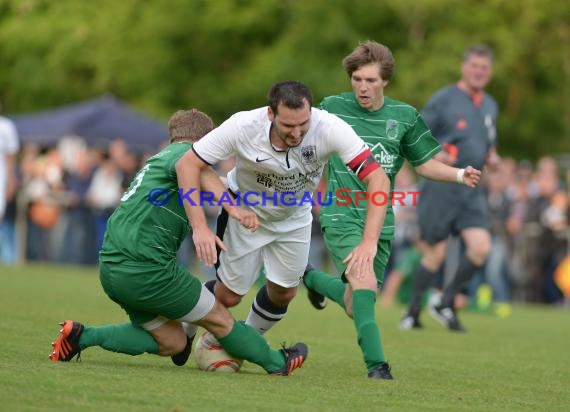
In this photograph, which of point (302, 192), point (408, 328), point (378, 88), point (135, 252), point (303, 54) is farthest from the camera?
point (303, 54)

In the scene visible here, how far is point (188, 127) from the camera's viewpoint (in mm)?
7332

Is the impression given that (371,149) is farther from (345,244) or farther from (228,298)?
(228,298)

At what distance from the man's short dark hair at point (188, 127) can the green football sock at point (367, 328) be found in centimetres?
133

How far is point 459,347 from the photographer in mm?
10117

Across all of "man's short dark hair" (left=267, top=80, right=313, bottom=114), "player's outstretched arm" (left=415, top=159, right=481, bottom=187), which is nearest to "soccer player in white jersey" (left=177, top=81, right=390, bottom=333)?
"man's short dark hair" (left=267, top=80, right=313, bottom=114)

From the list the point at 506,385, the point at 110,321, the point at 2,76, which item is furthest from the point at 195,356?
the point at 2,76

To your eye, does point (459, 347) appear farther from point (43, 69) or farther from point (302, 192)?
point (43, 69)

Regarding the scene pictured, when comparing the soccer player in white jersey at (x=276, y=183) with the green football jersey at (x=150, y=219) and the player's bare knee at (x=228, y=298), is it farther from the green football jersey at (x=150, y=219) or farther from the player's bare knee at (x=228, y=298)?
the green football jersey at (x=150, y=219)

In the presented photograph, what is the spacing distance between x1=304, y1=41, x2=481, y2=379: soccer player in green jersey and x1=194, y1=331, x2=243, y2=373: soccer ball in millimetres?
1002

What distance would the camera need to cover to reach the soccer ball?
7281 mm

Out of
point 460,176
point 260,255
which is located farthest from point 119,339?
point 460,176

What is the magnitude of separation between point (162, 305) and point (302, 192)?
1.13 meters

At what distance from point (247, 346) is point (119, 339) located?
744 millimetres

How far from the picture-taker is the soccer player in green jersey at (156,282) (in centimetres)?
687
